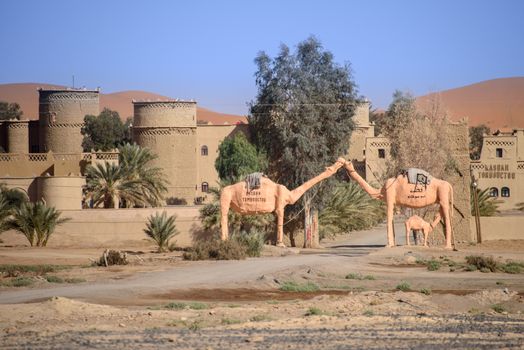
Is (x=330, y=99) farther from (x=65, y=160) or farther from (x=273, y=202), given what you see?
(x=65, y=160)

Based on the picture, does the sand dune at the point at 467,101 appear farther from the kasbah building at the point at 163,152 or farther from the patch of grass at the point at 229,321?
the patch of grass at the point at 229,321

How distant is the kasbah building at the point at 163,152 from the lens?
56375 mm

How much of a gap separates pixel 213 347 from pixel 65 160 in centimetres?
4374

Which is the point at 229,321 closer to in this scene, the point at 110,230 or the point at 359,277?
the point at 359,277

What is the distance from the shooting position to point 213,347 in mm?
15398

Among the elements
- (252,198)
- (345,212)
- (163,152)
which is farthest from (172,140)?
(252,198)

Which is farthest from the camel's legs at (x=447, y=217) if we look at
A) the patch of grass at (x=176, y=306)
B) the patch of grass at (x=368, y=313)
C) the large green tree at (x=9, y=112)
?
the large green tree at (x=9, y=112)

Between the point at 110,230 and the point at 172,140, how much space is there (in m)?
20.0

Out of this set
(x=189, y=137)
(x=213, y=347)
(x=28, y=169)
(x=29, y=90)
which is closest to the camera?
(x=213, y=347)

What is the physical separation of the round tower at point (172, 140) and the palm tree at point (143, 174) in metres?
7.50

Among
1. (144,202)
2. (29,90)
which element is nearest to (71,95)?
(144,202)

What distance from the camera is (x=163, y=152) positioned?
63.2m

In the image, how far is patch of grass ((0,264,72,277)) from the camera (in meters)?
29.6

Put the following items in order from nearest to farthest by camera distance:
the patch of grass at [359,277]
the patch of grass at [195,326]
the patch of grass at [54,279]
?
1. the patch of grass at [195,326]
2. the patch of grass at [54,279]
3. the patch of grass at [359,277]
